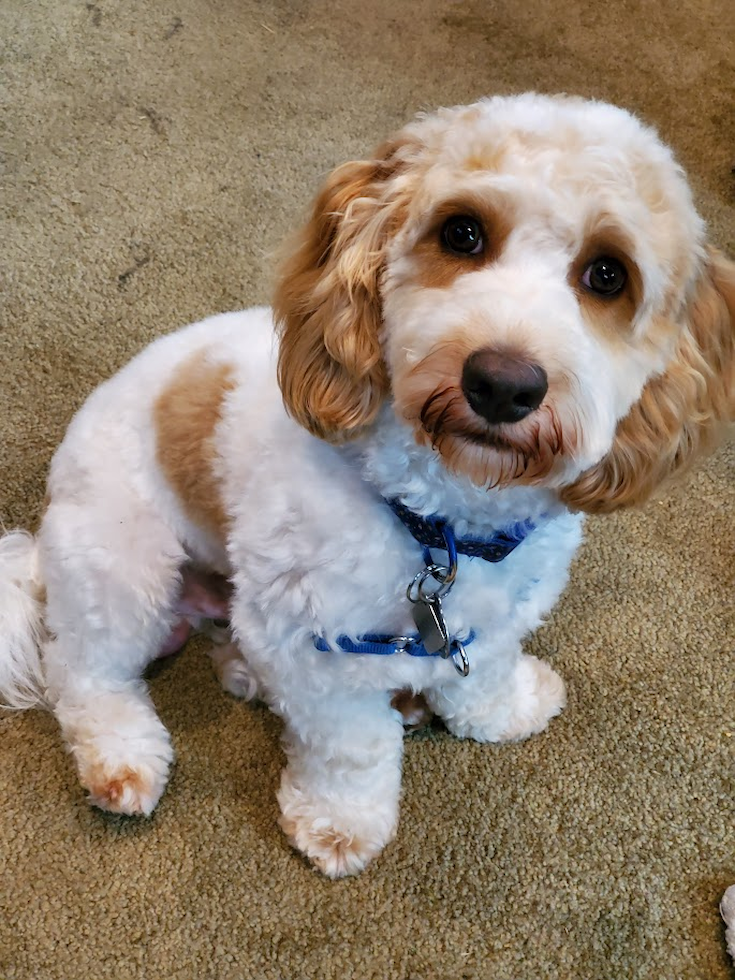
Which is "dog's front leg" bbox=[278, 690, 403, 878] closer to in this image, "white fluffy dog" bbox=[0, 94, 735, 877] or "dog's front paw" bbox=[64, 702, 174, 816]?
"white fluffy dog" bbox=[0, 94, 735, 877]

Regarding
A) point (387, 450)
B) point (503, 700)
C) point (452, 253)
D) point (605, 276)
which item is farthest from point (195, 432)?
point (503, 700)

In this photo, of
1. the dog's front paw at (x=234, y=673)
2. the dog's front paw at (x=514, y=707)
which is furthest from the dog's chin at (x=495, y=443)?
the dog's front paw at (x=234, y=673)

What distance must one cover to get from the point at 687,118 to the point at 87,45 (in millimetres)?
1665

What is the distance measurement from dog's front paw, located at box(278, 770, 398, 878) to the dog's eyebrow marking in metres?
0.46

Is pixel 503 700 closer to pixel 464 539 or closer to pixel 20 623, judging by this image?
pixel 464 539

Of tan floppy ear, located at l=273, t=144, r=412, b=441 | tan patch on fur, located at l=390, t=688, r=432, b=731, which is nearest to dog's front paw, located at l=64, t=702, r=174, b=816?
tan patch on fur, located at l=390, t=688, r=432, b=731

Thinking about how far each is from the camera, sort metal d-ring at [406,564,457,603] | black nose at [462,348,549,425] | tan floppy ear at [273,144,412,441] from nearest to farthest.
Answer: black nose at [462,348,549,425] < tan floppy ear at [273,144,412,441] < metal d-ring at [406,564,457,603]

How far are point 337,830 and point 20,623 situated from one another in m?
0.59

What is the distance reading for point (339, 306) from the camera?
0.82 m

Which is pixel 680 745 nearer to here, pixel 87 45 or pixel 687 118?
pixel 687 118

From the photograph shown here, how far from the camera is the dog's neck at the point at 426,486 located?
2.83 ft

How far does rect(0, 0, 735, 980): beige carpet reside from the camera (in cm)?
123

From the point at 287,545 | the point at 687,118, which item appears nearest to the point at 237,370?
the point at 287,545

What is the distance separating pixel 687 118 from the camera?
224 cm
